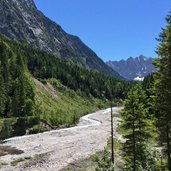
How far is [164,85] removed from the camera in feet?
108

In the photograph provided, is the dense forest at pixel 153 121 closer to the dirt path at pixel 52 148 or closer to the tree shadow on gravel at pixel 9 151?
the dirt path at pixel 52 148

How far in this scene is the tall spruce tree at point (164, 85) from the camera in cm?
3266

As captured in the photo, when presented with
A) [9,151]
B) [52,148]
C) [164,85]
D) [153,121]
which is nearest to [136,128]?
[153,121]

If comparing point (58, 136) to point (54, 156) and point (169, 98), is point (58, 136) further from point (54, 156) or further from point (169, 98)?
point (169, 98)

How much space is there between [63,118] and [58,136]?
2646cm

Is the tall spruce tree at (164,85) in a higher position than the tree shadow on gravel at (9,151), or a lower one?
higher

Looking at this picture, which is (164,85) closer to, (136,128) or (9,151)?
(136,128)

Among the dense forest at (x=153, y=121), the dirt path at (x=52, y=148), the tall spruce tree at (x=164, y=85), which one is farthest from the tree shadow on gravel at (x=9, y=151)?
the tall spruce tree at (x=164, y=85)

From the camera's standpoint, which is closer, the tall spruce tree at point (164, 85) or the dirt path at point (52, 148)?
the tall spruce tree at point (164, 85)

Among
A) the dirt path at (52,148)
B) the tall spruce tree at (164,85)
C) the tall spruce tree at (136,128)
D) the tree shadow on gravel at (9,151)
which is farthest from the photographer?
the tree shadow on gravel at (9,151)

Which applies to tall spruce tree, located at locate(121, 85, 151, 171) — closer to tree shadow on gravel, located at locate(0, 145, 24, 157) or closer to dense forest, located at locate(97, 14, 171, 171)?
dense forest, located at locate(97, 14, 171, 171)

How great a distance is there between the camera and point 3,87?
339 ft

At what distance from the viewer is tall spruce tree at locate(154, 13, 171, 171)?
3266cm

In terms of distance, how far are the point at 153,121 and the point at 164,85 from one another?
4.13 m
